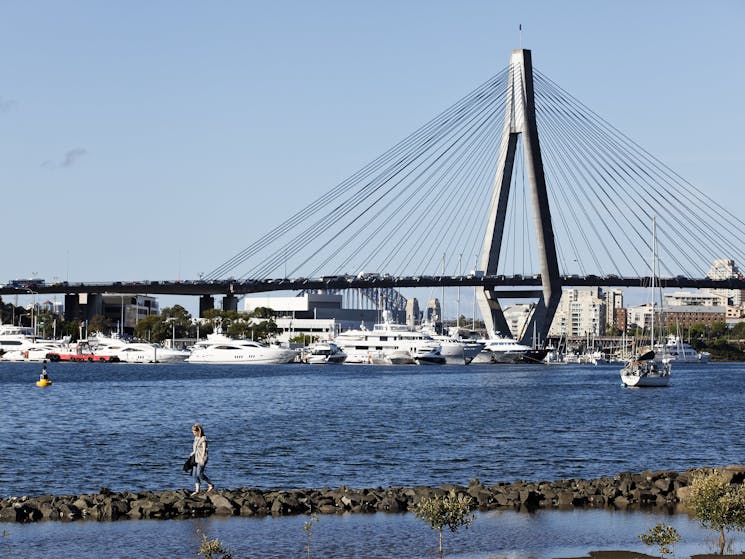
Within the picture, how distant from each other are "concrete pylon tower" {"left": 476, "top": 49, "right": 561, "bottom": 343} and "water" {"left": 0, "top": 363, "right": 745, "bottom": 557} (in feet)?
96.5

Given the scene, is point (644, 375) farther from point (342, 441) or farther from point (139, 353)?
point (139, 353)

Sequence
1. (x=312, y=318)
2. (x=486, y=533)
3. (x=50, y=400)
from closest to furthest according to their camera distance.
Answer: (x=486, y=533), (x=50, y=400), (x=312, y=318)

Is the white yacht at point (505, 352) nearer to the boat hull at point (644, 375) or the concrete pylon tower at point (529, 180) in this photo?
the concrete pylon tower at point (529, 180)

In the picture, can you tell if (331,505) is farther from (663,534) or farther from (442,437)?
(442,437)

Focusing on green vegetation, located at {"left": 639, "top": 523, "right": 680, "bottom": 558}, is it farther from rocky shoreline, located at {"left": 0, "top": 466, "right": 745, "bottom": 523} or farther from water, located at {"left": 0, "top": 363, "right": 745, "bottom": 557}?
rocky shoreline, located at {"left": 0, "top": 466, "right": 745, "bottom": 523}

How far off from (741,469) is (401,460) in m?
9.64

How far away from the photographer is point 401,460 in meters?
31.3

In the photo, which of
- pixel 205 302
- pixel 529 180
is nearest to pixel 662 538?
pixel 529 180

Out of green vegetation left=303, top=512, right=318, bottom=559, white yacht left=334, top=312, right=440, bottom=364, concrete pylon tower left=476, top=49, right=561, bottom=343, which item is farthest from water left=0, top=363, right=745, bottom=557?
white yacht left=334, top=312, right=440, bottom=364

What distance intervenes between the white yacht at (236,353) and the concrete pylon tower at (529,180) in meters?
29.0

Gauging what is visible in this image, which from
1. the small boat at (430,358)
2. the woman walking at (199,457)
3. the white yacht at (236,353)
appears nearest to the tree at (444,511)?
the woman walking at (199,457)

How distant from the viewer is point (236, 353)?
123875 millimetres

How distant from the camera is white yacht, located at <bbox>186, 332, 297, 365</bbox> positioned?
406ft

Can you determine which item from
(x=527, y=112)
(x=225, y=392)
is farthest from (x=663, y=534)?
(x=527, y=112)
